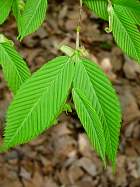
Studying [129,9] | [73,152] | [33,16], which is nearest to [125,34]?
[129,9]

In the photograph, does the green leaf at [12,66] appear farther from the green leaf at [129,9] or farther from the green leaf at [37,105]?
the green leaf at [129,9]

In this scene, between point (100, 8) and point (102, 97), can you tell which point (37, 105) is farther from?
point (100, 8)

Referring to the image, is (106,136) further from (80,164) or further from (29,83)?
(80,164)

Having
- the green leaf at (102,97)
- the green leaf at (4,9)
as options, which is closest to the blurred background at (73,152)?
the green leaf at (4,9)

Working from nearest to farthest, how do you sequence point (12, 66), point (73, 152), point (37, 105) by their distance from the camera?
1. point (37, 105)
2. point (12, 66)
3. point (73, 152)

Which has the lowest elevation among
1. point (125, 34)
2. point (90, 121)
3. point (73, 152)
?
point (73, 152)

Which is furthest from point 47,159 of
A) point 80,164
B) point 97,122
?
point 97,122
